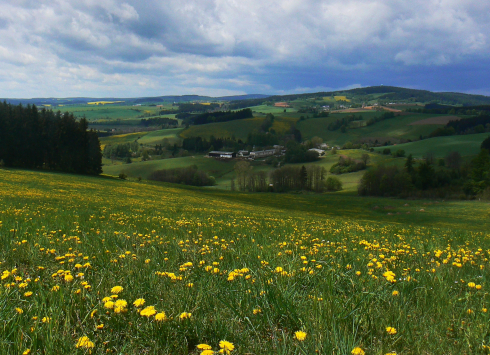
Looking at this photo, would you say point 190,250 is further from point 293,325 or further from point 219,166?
point 219,166

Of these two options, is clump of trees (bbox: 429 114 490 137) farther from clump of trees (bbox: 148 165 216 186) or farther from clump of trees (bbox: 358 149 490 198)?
clump of trees (bbox: 148 165 216 186)

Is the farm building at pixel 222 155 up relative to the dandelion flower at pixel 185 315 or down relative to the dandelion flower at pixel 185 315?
down

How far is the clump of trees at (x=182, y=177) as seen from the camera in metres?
98.4

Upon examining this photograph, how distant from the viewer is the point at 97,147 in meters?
70.2

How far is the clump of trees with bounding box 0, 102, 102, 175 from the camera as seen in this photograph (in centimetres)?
6081

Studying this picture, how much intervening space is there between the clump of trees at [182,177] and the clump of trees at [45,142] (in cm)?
2972

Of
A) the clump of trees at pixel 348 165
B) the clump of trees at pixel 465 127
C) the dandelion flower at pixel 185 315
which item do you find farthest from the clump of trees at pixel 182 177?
the clump of trees at pixel 465 127

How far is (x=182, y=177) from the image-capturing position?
99.6 m

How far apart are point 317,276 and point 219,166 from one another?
4846 inches

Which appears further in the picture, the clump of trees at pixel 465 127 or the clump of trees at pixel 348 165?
the clump of trees at pixel 465 127

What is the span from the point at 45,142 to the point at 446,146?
132070 mm

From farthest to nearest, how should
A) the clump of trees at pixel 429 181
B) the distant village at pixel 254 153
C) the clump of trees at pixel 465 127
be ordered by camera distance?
the clump of trees at pixel 465 127 → the distant village at pixel 254 153 → the clump of trees at pixel 429 181

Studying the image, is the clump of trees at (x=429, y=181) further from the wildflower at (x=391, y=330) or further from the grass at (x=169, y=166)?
the wildflower at (x=391, y=330)

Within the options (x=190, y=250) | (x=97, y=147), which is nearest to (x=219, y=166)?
(x=97, y=147)
